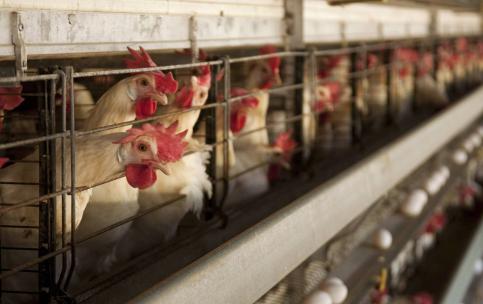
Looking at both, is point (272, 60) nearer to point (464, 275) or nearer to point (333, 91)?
point (333, 91)

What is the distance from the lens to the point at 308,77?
256 centimetres

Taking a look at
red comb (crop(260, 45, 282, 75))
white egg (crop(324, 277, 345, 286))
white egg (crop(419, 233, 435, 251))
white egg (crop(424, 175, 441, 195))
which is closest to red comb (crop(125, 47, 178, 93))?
red comb (crop(260, 45, 282, 75))

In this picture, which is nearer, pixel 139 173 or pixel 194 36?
pixel 139 173

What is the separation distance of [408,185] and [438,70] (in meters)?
1.58

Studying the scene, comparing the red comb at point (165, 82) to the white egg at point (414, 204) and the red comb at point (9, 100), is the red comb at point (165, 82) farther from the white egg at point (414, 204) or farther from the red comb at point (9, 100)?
the white egg at point (414, 204)

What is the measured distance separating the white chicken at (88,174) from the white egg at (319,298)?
914 millimetres

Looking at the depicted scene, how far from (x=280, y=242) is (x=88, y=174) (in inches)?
20.6

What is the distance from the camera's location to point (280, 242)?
1656 mm

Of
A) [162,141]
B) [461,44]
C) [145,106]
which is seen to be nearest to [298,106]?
[145,106]

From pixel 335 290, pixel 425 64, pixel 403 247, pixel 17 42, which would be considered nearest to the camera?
pixel 17 42

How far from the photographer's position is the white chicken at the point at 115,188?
1473mm

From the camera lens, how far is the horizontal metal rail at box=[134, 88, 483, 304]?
1250mm

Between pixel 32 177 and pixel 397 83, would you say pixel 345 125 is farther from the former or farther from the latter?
pixel 32 177

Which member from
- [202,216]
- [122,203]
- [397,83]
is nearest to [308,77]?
[202,216]
